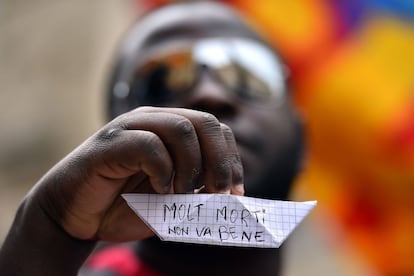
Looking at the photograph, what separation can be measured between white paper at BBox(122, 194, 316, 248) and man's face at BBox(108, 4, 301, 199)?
0.43m

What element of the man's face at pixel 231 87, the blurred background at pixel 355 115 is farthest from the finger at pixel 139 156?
the blurred background at pixel 355 115

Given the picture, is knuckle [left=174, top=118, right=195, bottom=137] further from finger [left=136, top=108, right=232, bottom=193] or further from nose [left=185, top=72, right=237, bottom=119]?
nose [left=185, top=72, right=237, bottom=119]

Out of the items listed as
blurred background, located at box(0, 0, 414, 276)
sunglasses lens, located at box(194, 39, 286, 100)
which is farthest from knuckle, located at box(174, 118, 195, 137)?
blurred background, located at box(0, 0, 414, 276)

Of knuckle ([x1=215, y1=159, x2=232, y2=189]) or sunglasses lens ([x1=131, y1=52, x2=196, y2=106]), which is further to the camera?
sunglasses lens ([x1=131, y1=52, x2=196, y2=106])

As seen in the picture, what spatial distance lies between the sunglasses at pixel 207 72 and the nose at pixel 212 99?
0.01 metres

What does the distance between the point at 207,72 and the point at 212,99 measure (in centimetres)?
8

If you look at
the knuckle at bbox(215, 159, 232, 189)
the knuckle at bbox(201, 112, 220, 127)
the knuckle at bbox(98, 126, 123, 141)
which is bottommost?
the knuckle at bbox(215, 159, 232, 189)

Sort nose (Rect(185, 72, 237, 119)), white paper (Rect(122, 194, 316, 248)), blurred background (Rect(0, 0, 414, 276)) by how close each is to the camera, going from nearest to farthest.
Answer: white paper (Rect(122, 194, 316, 248))
nose (Rect(185, 72, 237, 119))
blurred background (Rect(0, 0, 414, 276))

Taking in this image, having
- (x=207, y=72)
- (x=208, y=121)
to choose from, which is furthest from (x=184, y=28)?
(x=208, y=121)

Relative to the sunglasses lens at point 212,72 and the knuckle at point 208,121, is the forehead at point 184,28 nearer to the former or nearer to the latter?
the sunglasses lens at point 212,72

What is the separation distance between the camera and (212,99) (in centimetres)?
117

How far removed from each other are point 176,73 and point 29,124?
96.6 inches

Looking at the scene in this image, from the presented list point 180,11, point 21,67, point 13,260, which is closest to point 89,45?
point 21,67

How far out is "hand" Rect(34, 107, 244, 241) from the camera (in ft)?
2.18
